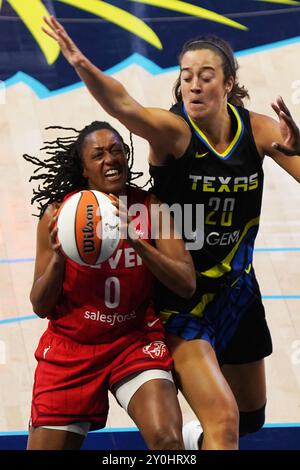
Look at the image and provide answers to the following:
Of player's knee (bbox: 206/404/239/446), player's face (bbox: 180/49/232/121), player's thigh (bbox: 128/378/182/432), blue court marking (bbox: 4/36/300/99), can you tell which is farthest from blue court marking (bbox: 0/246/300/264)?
player's knee (bbox: 206/404/239/446)

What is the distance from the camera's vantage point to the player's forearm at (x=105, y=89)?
3832 mm

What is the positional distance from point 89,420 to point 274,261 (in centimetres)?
255

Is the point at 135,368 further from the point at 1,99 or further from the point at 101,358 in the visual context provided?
the point at 1,99

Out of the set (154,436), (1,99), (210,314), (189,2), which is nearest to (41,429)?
(154,436)

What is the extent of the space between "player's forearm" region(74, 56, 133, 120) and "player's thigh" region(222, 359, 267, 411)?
1.31m

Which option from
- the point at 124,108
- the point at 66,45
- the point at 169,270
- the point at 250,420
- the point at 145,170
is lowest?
the point at 250,420

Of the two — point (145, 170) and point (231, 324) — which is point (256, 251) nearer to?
point (145, 170)

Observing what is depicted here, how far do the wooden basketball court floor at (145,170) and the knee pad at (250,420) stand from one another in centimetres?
59

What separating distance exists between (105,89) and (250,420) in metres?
1.71

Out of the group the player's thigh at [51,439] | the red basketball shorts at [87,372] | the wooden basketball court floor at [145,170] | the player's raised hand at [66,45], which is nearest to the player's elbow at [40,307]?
the red basketball shorts at [87,372]

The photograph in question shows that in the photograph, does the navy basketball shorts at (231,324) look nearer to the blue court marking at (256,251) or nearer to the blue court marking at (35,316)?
the blue court marking at (35,316)

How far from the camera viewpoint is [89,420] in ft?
13.4

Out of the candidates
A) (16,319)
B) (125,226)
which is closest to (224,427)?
(125,226)

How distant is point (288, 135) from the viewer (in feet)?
13.5
